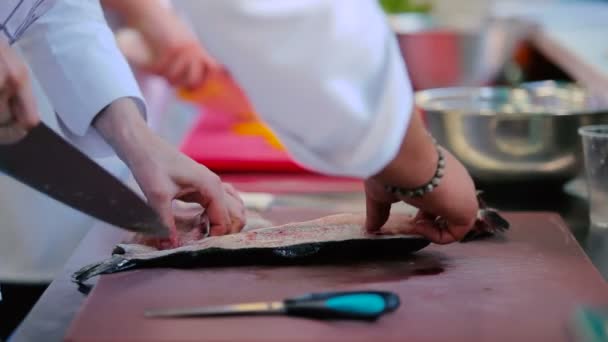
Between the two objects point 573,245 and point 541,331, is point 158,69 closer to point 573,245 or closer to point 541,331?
point 573,245

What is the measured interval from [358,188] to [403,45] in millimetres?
1103

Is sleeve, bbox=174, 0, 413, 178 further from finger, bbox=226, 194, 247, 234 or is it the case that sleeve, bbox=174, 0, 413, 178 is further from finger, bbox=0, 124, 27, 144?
finger, bbox=226, 194, 247, 234

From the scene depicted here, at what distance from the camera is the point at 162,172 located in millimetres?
1151

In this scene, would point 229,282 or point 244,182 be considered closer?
point 229,282

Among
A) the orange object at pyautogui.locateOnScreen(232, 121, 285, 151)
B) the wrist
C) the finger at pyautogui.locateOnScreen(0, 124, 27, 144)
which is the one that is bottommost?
the orange object at pyautogui.locateOnScreen(232, 121, 285, 151)

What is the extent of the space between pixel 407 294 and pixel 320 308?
0.12m

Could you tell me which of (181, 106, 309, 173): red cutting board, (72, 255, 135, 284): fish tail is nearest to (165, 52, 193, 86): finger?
(181, 106, 309, 173): red cutting board

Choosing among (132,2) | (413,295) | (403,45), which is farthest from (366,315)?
(403,45)

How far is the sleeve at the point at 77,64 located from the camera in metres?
1.26

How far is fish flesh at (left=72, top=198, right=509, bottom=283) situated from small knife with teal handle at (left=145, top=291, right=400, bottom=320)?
0.54 ft

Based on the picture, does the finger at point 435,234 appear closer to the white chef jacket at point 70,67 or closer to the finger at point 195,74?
the white chef jacket at point 70,67

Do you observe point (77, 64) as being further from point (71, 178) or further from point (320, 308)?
point (320, 308)

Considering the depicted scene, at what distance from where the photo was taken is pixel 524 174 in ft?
5.20

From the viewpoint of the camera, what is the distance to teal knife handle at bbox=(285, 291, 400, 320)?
2.92 feet
